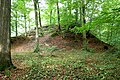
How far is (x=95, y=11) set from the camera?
20.2 metres

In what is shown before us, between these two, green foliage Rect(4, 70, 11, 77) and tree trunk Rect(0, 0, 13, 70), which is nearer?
green foliage Rect(4, 70, 11, 77)

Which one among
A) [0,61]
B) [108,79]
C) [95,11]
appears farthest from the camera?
[95,11]

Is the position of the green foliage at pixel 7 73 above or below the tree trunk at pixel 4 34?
below

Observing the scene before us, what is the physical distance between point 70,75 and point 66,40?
16.4 m

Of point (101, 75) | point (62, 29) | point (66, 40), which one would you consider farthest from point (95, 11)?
point (101, 75)

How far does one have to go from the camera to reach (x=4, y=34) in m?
8.30

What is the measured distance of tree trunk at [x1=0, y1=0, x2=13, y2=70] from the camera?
8.23 m

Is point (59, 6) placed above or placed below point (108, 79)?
above

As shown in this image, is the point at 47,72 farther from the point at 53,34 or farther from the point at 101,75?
the point at 53,34

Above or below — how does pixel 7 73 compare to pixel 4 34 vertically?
below

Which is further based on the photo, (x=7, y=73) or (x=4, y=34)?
(x=4, y=34)

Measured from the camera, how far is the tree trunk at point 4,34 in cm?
823

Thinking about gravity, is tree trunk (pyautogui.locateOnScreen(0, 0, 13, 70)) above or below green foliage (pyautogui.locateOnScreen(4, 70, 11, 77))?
above

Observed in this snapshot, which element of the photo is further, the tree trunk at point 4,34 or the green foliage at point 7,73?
the tree trunk at point 4,34
